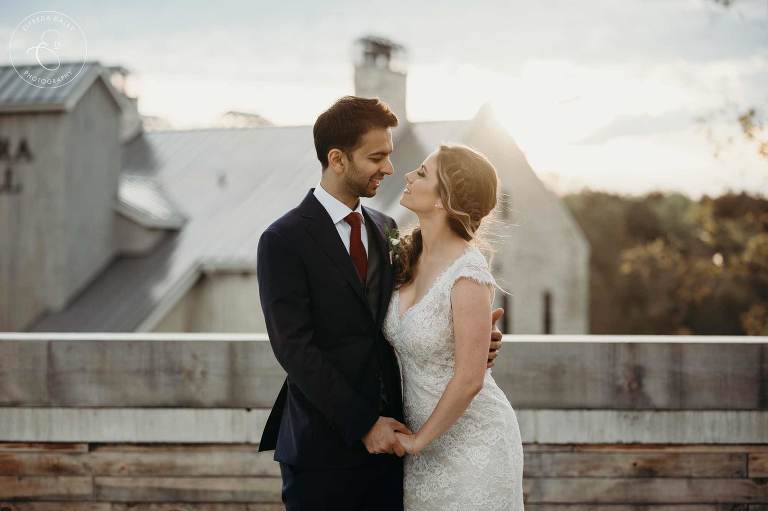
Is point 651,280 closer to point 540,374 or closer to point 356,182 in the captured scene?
point 540,374

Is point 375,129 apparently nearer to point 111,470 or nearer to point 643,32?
point 111,470

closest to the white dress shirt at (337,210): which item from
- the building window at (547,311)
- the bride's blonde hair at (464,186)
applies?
the bride's blonde hair at (464,186)

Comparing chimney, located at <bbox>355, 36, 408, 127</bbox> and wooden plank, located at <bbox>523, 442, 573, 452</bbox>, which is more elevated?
chimney, located at <bbox>355, 36, 408, 127</bbox>

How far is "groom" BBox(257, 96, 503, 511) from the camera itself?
3078mm

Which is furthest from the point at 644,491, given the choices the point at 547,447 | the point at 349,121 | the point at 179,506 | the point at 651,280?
the point at 651,280

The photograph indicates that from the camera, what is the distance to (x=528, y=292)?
87.6ft

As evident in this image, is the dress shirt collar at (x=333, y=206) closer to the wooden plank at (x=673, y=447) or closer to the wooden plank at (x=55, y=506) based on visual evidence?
the wooden plank at (x=673, y=447)

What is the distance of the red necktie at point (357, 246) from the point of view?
3324mm

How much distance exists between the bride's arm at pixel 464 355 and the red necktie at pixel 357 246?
14.9 inches

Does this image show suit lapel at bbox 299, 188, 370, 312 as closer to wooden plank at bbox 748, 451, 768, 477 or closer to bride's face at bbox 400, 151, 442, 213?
bride's face at bbox 400, 151, 442, 213

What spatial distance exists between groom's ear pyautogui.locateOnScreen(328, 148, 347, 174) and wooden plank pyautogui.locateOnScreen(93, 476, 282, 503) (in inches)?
67.8

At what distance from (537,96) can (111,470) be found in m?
7.24

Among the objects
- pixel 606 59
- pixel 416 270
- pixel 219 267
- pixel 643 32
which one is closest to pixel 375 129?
pixel 416 270

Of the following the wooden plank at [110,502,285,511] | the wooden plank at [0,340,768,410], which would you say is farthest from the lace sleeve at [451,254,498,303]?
the wooden plank at [110,502,285,511]
